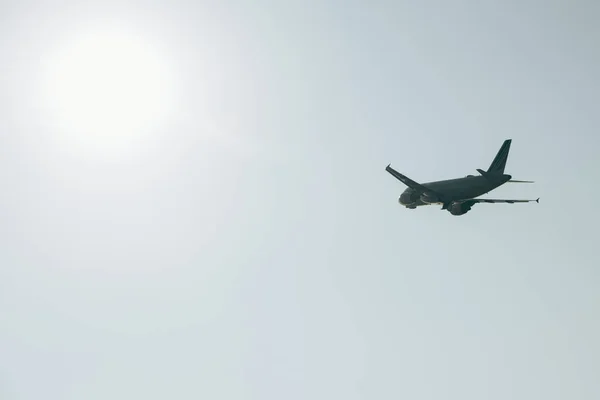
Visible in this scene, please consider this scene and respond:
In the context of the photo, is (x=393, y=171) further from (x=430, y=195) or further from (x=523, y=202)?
(x=523, y=202)

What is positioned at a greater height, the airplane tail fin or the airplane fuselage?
the airplane tail fin

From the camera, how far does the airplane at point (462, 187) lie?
466ft

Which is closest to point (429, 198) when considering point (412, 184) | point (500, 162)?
point (412, 184)

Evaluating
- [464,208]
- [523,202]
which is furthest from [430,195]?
[523,202]

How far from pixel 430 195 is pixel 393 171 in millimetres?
9182

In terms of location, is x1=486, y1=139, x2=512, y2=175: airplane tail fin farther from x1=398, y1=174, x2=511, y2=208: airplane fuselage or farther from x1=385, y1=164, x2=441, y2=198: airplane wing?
x1=385, y1=164, x2=441, y2=198: airplane wing

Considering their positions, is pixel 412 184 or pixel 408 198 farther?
pixel 408 198

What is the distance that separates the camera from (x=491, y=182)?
466 feet

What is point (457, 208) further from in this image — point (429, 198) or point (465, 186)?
point (429, 198)

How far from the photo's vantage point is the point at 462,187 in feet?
466

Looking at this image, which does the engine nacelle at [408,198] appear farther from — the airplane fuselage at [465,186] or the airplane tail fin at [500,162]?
the airplane tail fin at [500,162]

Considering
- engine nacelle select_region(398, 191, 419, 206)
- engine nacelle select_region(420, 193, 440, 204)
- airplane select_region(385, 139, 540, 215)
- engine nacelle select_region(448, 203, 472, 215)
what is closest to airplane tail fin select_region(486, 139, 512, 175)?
airplane select_region(385, 139, 540, 215)

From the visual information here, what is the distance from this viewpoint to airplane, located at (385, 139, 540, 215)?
14200 cm

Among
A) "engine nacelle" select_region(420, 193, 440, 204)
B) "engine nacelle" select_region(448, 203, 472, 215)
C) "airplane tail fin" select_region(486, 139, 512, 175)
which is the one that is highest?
"airplane tail fin" select_region(486, 139, 512, 175)
